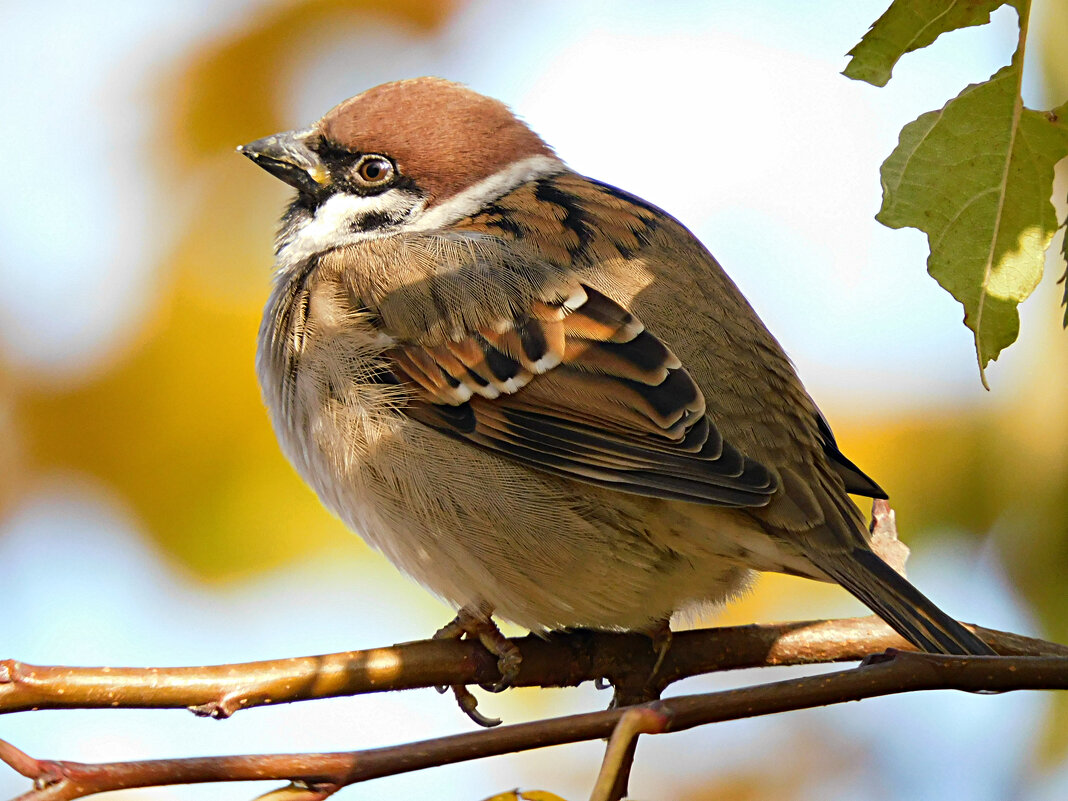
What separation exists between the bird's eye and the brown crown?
0.08 ft

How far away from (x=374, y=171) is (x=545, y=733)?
242cm

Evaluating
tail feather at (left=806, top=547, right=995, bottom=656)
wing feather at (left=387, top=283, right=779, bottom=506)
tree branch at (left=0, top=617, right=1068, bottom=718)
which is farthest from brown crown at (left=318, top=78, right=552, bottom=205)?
tail feather at (left=806, top=547, right=995, bottom=656)

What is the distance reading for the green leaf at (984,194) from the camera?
1.99 m

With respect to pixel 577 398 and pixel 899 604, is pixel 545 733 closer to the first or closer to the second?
pixel 899 604

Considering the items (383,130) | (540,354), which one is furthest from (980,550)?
(383,130)

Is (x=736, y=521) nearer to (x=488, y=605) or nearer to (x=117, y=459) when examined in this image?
(x=488, y=605)

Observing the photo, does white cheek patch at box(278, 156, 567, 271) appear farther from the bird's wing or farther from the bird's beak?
the bird's wing

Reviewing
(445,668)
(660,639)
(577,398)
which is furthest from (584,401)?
(445,668)

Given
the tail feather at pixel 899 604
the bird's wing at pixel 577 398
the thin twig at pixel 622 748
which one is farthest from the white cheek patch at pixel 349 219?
the thin twig at pixel 622 748

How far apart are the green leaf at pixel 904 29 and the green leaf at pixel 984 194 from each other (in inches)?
4.2

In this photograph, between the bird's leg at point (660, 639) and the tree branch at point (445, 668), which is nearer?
the tree branch at point (445, 668)

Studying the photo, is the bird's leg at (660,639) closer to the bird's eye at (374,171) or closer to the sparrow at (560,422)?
the sparrow at (560,422)

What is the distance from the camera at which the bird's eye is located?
3.89 metres

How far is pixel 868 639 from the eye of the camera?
2.93 meters
